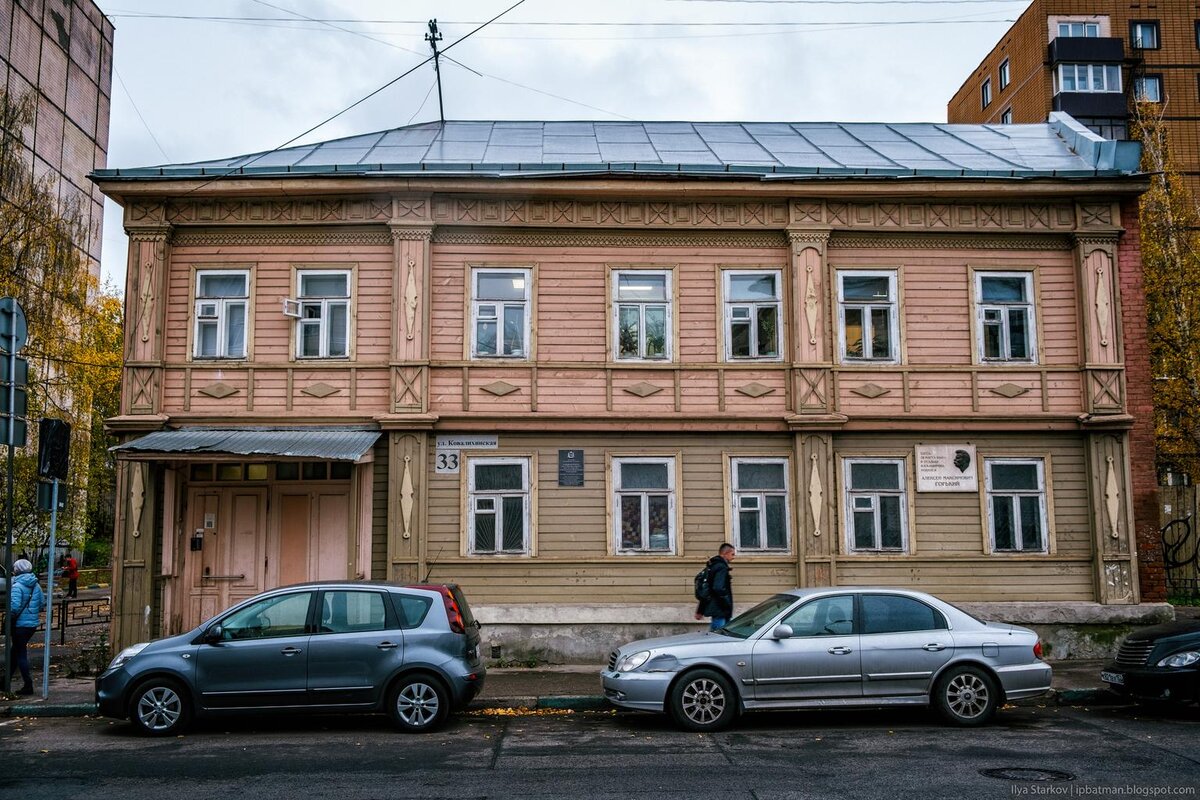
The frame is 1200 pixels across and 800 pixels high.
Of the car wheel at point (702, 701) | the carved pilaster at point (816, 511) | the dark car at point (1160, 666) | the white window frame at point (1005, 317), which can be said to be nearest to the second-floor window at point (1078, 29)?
the white window frame at point (1005, 317)

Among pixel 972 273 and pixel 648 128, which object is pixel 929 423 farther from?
pixel 648 128

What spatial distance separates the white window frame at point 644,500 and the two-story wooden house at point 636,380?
4 centimetres

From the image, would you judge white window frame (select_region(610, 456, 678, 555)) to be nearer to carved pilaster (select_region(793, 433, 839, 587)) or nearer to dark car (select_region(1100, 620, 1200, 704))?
carved pilaster (select_region(793, 433, 839, 587))

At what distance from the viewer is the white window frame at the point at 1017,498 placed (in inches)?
594

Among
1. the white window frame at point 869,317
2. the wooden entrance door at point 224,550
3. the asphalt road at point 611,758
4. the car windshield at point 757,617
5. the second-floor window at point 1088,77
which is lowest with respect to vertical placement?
the asphalt road at point 611,758

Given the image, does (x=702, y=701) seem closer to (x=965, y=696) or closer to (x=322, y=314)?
(x=965, y=696)

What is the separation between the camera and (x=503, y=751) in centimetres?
902

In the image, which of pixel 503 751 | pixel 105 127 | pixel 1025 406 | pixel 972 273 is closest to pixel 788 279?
pixel 972 273

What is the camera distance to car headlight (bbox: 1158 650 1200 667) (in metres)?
10.3

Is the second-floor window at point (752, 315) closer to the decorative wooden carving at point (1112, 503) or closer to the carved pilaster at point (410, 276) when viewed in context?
the carved pilaster at point (410, 276)

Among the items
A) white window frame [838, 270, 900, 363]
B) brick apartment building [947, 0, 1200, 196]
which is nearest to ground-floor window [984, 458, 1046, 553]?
white window frame [838, 270, 900, 363]

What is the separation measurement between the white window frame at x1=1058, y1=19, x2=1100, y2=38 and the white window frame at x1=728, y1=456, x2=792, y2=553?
3886 centimetres

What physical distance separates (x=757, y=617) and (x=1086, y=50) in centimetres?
4264

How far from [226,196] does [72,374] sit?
13.9 metres
